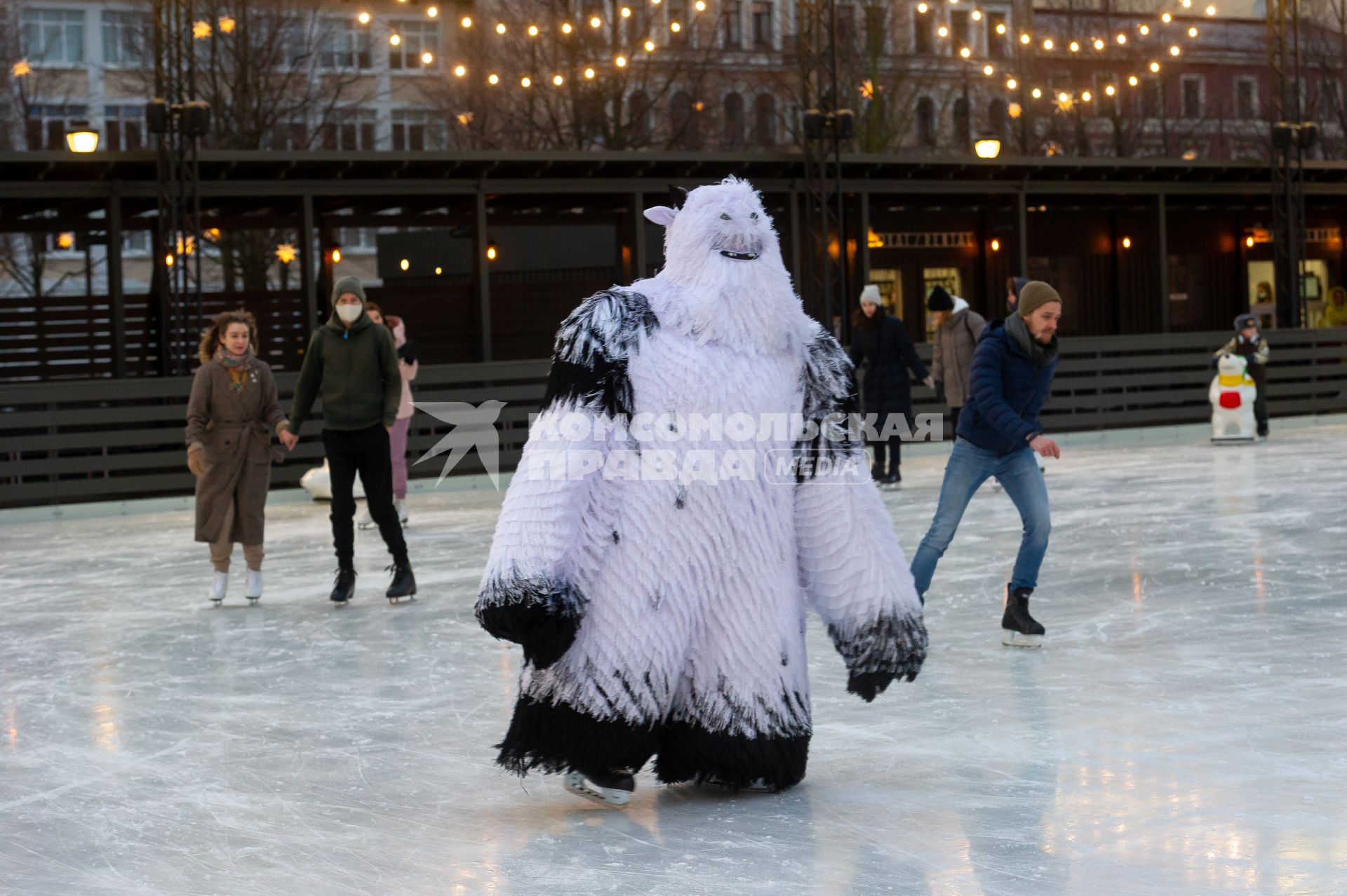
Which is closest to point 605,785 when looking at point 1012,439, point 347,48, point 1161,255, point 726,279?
point 726,279

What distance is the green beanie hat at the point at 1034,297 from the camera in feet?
20.8

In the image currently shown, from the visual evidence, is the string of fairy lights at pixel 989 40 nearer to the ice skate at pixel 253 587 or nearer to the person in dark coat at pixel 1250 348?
the person in dark coat at pixel 1250 348

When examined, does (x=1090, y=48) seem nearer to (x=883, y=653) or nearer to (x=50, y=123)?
(x=50, y=123)

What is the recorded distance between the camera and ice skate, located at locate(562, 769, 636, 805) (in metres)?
4.29

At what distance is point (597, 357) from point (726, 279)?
41cm

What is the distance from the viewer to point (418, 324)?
19.5m

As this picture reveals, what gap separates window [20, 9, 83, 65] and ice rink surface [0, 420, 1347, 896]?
109 feet

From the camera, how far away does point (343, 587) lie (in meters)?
8.41

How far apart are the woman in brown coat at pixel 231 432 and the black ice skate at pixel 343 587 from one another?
0.47 metres

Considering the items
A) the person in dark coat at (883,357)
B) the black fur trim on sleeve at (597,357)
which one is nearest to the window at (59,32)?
the person in dark coat at (883,357)

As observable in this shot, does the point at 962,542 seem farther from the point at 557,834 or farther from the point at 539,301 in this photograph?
the point at 539,301

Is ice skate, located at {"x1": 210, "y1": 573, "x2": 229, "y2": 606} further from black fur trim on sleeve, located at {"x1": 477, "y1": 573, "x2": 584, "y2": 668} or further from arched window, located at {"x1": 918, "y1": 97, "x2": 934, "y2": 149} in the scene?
arched window, located at {"x1": 918, "y1": 97, "x2": 934, "y2": 149}

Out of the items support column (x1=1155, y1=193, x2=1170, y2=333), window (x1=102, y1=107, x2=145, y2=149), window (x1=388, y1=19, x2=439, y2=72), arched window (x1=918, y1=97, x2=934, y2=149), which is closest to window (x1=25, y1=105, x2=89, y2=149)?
window (x1=102, y1=107, x2=145, y2=149)

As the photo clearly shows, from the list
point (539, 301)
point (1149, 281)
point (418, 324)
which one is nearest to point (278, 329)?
point (418, 324)
